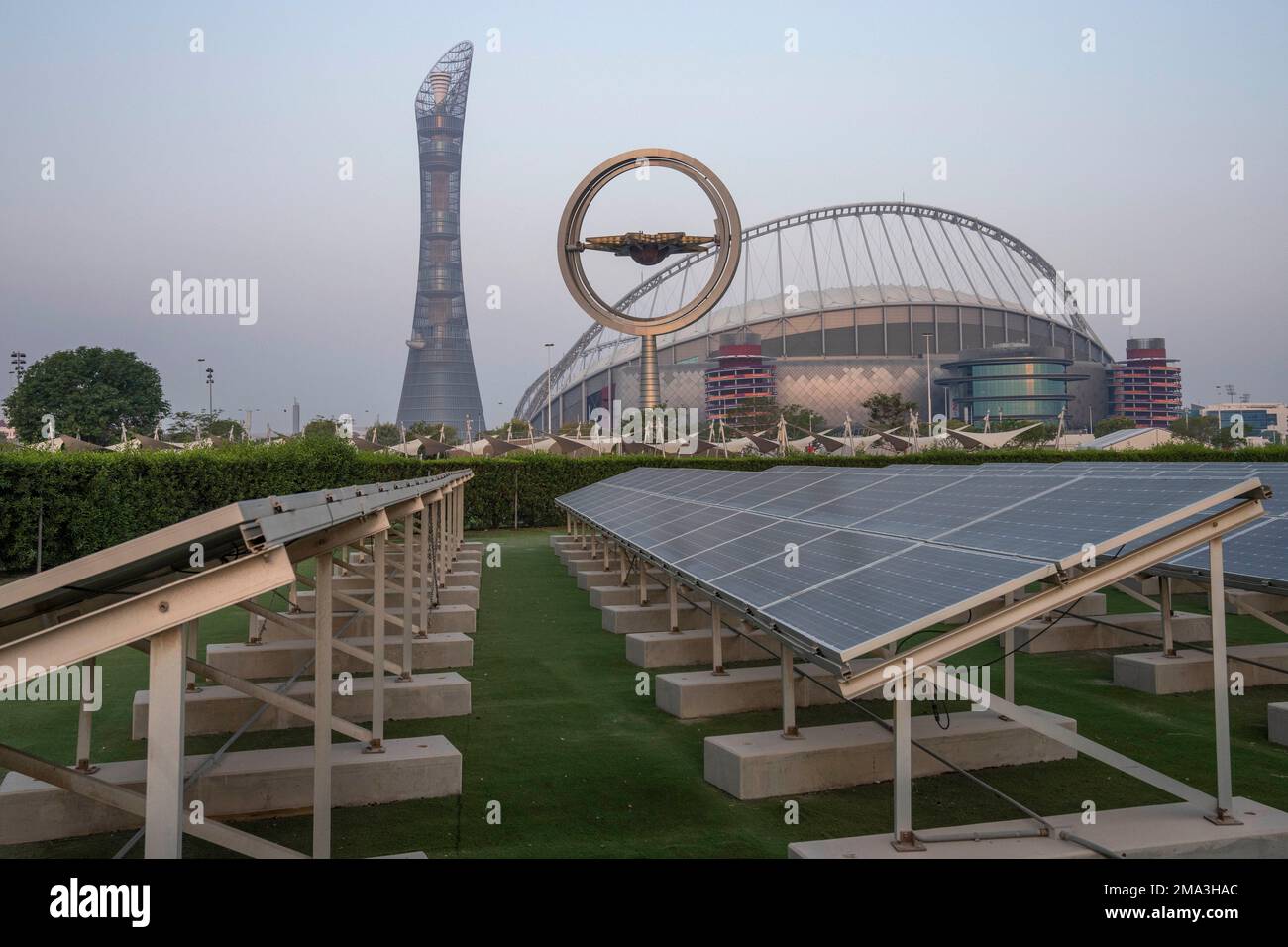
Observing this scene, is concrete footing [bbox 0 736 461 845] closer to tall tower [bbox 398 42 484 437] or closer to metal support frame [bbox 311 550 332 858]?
metal support frame [bbox 311 550 332 858]

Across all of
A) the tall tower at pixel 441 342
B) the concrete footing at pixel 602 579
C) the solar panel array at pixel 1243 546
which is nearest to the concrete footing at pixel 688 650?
the solar panel array at pixel 1243 546

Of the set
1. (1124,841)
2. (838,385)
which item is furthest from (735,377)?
(1124,841)

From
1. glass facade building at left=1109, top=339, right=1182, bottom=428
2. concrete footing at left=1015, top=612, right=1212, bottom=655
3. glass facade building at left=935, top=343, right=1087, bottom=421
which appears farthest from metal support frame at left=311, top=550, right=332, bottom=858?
glass facade building at left=1109, top=339, right=1182, bottom=428

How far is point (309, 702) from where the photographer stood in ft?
35.6

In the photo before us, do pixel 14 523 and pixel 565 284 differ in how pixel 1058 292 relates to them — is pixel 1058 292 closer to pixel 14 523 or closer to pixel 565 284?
pixel 565 284

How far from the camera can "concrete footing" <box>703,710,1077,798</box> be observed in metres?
8.52

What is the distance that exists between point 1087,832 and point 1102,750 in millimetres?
535

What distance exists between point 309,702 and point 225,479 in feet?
74.2

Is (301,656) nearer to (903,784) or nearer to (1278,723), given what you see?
(903,784)

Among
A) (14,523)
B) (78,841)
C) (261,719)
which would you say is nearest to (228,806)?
(78,841)

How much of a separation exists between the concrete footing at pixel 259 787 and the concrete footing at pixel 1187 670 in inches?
346

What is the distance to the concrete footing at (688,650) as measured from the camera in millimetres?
13836

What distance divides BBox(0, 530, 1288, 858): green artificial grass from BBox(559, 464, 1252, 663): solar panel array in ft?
5.71

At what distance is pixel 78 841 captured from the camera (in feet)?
26.0
